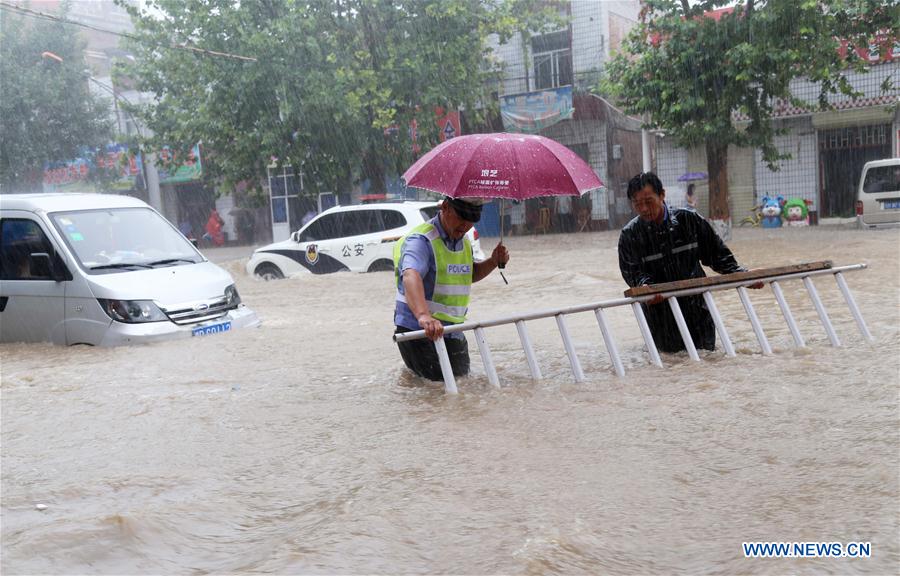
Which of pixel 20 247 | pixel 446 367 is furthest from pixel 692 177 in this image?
pixel 446 367

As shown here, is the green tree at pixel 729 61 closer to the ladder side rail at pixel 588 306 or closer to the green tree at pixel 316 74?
the green tree at pixel 316 74

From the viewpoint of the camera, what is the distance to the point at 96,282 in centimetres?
759

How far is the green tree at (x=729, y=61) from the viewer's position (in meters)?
14.7

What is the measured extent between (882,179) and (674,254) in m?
14.1

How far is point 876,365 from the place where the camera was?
226 inches

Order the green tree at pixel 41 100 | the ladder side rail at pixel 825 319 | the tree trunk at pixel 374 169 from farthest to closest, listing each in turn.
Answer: the green tree at pixel 41 100 → the tree trunk at pixel 374 169 → the ladder side rail at pixel 825 319

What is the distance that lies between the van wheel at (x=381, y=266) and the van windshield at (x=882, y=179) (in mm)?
10637

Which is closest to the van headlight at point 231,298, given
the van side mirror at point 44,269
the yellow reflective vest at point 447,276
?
the van side mirror at point 44,269

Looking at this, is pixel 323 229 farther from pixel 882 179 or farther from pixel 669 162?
pixel 669 162

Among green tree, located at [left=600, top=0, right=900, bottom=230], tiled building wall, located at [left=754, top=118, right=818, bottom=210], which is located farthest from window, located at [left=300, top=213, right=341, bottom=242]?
tiled building wall, located at [left=754, top=118, right=818, bottom=210]

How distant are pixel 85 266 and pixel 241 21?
44.4 feet

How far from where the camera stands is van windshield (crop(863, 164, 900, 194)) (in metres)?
17.5

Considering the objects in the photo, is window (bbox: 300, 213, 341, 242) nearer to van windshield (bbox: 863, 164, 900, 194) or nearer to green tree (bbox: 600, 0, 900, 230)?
green tree (bbox: 600, 0, 900, 230)

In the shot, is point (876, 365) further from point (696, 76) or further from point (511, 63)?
point (511, 63)
